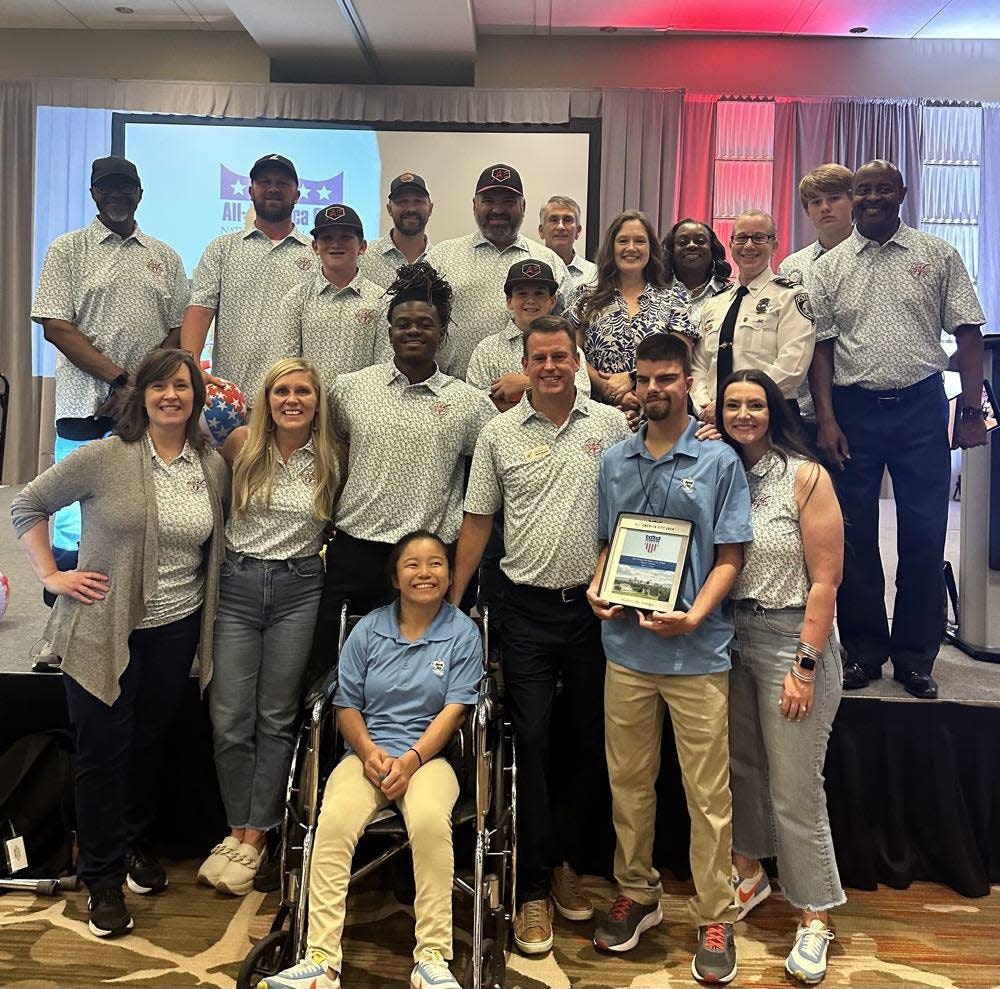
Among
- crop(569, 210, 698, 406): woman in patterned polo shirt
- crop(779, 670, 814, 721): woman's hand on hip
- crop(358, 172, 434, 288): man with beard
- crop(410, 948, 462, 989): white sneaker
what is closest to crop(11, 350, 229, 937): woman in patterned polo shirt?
crop(410, 948, 462, 989): white sneaker

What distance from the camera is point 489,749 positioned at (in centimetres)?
245

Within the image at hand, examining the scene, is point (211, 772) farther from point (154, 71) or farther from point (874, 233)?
point (154, 71)

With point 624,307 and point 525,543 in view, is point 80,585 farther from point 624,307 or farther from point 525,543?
→ point 624,307

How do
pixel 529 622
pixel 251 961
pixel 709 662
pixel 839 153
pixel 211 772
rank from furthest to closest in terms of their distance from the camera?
pixel 839 153, pixel 211 772, pixel 529 622, pixel 709 662, pixel 251 961

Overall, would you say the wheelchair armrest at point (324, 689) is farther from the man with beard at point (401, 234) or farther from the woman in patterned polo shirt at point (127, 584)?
the man with beard at point (401, 234)

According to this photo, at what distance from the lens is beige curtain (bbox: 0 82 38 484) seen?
24.5ft

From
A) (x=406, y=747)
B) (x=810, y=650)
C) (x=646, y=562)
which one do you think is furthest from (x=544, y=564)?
(x=810, y=650)

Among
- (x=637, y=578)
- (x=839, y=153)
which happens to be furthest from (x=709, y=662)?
(x=839, y=153)

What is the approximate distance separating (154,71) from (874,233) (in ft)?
22.2

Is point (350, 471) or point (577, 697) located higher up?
point (350, 471)

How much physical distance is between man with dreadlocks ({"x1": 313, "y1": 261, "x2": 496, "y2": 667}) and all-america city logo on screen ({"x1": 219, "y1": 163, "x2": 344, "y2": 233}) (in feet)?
16.9

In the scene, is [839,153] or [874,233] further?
[839,153]

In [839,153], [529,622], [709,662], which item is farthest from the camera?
[839,153]

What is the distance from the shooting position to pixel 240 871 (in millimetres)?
2699
